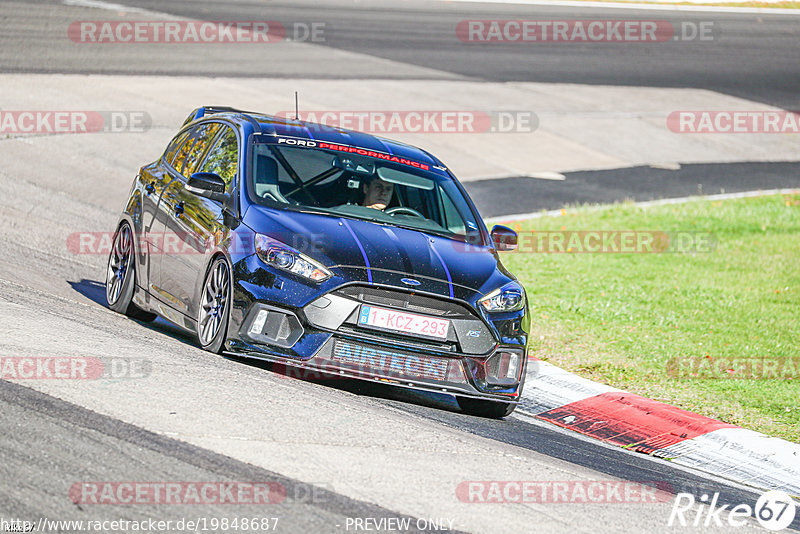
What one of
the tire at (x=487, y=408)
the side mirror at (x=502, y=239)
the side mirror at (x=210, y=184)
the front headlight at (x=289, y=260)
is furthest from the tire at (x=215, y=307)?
the side mirror at (x=502, y=239)

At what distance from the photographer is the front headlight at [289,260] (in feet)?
24.4

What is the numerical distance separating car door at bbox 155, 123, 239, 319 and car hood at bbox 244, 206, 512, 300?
1.42ft

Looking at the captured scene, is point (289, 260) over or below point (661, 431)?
over

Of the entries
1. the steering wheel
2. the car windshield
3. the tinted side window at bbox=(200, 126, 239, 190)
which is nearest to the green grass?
the car windshield

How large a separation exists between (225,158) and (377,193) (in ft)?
3.78

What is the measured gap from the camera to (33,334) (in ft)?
23.4

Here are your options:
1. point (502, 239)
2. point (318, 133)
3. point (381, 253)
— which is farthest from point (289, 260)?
point (502, 239)

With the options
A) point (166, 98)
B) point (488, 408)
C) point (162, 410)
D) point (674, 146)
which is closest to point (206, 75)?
point (166, 98)

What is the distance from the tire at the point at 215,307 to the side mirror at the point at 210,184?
1.85ft

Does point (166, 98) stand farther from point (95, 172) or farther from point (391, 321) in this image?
point (391, 321)

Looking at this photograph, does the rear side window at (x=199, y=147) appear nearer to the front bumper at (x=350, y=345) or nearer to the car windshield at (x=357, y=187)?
the car windshield at (x=357, y=187)

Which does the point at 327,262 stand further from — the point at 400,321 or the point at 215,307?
the point at 215,307

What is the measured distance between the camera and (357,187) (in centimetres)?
873

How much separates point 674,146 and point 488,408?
16.0 meters
